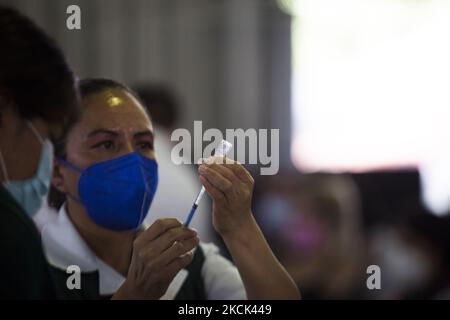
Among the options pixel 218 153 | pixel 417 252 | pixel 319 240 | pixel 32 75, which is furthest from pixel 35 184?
pixel 417 252

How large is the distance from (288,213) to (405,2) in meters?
1.43

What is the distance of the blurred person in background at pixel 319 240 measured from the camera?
1.61 m

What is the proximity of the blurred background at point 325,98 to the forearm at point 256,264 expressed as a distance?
51cm

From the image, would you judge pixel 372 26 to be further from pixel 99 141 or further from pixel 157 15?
pixel 99 141

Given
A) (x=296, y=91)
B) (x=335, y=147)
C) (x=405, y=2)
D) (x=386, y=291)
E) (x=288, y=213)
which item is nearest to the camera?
(x=386, y=291)

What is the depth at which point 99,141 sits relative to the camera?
0.98 meters

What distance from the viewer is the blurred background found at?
6.06 ft

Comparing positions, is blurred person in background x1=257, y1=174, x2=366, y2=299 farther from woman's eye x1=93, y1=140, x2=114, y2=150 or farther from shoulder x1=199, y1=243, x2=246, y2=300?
woman's eye x1=93, y1=140, x2=114, y2=150

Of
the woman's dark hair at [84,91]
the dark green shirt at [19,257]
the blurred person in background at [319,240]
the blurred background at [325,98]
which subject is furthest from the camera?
the blurred background at [325,98]

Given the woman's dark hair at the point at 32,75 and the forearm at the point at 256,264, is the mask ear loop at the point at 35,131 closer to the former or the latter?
the woman's dark hair at the point at 32,75

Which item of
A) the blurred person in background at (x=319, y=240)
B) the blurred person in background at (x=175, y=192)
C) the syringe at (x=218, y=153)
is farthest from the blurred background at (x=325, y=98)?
the syringe at (x=218, y=153)

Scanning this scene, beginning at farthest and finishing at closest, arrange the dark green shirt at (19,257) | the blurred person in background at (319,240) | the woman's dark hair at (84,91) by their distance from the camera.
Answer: the blurred person in background at (319,240) → the woman's dark hair at (84,91) → the dark green shirt at (19,257)

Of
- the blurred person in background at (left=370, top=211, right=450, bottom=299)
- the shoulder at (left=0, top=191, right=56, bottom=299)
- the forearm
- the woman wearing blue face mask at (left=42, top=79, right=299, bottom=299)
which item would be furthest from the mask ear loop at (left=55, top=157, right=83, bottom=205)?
the blurred person in background at (left=370, top=211, right=450, bottom=299)
